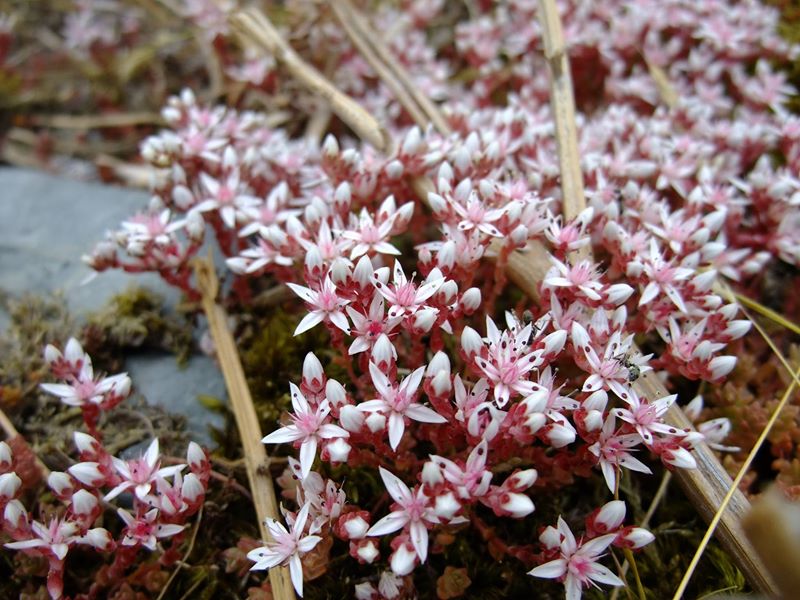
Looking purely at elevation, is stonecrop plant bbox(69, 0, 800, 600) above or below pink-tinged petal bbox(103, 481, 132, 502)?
above

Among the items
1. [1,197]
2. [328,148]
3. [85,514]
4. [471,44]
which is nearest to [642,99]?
[471,44]

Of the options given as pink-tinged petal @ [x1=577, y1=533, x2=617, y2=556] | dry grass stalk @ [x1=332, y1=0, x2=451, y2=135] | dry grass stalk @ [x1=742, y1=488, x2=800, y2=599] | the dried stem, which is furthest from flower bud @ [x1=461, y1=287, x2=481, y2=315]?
the dried stem

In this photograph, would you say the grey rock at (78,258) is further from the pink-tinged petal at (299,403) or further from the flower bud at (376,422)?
the flower bud at (376,422)

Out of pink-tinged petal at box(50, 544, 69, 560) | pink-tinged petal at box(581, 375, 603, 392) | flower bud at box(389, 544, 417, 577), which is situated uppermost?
pink-tinged petal at box(581, 375, 603, 392)

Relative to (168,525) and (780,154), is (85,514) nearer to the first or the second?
(168,525)

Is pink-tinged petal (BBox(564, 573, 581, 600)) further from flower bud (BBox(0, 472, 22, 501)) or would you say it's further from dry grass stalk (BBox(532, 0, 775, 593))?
flower bud (BBox(0, 472, 22, 501))

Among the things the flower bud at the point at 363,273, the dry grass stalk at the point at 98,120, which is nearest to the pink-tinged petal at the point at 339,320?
the flower bud at the point at 363,273

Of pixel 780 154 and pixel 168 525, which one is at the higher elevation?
pixel 780 154
